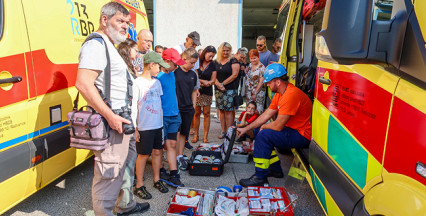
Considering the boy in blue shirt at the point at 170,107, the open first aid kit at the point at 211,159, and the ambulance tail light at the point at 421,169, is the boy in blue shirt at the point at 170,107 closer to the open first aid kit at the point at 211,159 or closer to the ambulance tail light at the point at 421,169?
the open first aid kit at the point at 211,159

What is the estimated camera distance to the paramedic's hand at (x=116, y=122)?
2098 mm

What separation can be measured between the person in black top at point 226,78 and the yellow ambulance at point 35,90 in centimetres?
257

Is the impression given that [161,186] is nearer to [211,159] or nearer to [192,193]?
[192,193]

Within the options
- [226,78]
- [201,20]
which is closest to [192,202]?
[226,78]

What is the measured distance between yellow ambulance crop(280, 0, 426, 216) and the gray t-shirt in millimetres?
1363

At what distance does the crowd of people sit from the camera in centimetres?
213

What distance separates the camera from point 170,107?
3.41 meters

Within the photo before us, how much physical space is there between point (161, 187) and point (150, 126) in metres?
0.77

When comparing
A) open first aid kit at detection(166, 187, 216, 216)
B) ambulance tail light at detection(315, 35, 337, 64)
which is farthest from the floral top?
ambulance tail light at detection(315, 35, 337, 64)

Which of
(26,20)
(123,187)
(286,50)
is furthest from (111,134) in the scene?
(286,50)

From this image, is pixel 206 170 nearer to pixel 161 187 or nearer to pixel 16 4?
pixel 161 187

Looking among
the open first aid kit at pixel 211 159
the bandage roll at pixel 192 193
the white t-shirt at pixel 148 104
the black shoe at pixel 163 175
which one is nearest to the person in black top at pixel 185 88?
the open first aid kit at pixel 211 159

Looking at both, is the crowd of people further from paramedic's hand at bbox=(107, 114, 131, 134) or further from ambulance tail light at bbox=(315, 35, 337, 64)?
ambulance tail light at bbox=(315, 35, 337, 64)

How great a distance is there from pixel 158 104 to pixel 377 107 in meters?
2.11
